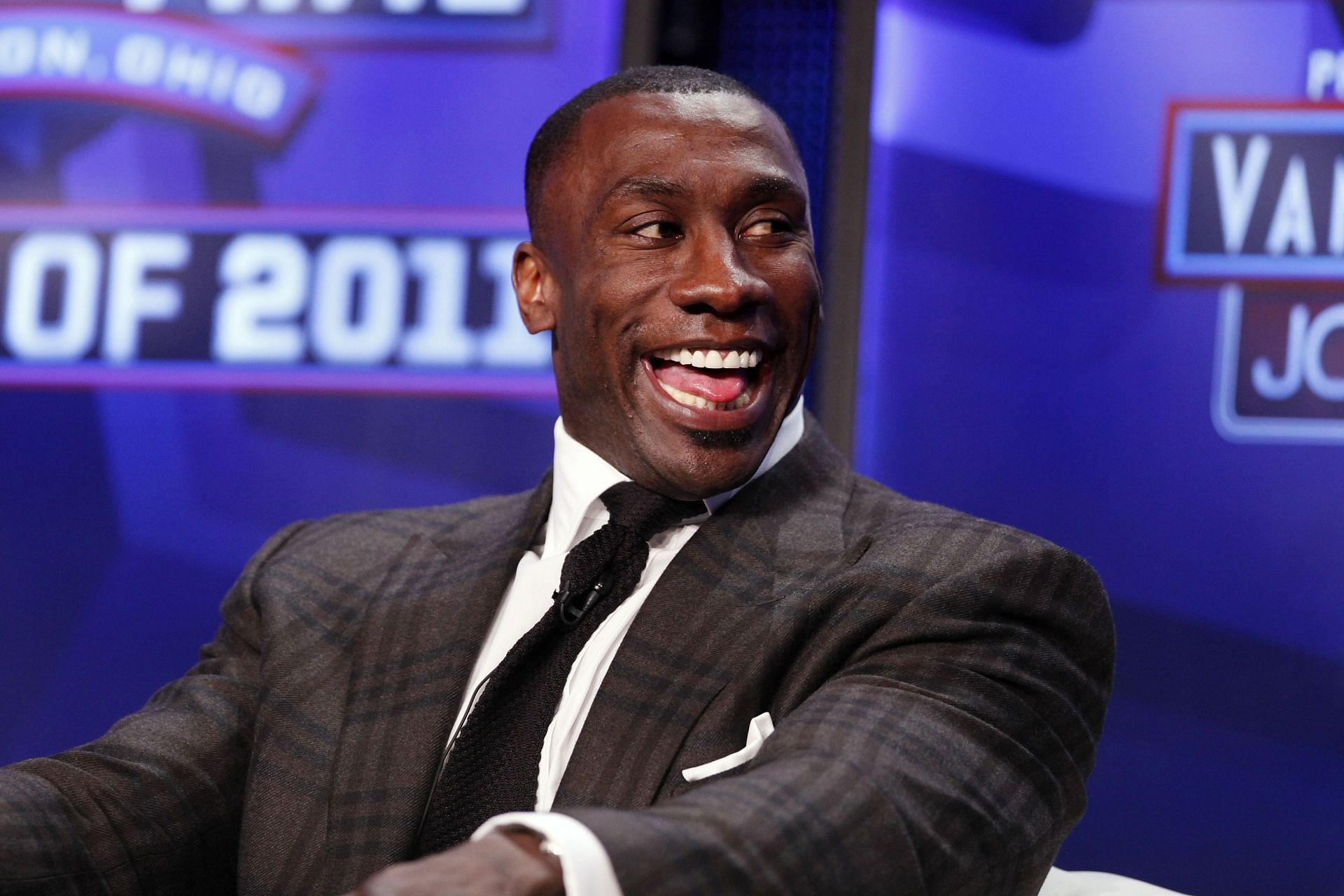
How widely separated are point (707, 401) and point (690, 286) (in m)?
0.12

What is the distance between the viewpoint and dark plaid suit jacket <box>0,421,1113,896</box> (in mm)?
1184

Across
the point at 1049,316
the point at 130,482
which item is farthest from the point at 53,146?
the point at 1049,316

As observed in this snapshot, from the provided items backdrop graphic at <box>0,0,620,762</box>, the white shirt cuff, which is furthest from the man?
backdrop graphic at <box>0,0,620,762</box>

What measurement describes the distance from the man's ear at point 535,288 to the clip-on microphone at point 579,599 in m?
0.37

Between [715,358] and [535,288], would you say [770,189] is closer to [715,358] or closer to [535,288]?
[715,358]

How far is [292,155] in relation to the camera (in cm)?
256

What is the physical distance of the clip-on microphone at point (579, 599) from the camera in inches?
64.1

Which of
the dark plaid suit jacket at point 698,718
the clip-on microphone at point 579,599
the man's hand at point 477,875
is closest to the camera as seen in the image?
the man's hand at point 477,875

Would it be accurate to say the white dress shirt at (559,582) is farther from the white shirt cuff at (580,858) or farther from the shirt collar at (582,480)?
the white shirt cuff at (580,858)

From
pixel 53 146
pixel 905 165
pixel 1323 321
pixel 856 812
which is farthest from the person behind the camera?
pixel 53 146

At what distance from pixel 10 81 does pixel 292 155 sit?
49cm

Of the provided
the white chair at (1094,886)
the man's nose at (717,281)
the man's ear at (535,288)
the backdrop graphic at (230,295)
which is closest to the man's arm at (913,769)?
the white chair at (1094,886)

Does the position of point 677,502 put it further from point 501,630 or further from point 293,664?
point 293,664

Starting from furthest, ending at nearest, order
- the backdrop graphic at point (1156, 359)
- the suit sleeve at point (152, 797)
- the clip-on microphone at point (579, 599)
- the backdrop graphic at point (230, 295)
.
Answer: the backdrop graphic at point (230, 295) → the backdrop graphic at point (1156, 359) → the clip-on microphone at point (579, 599) → the suit sleeve at point (152, 797)
